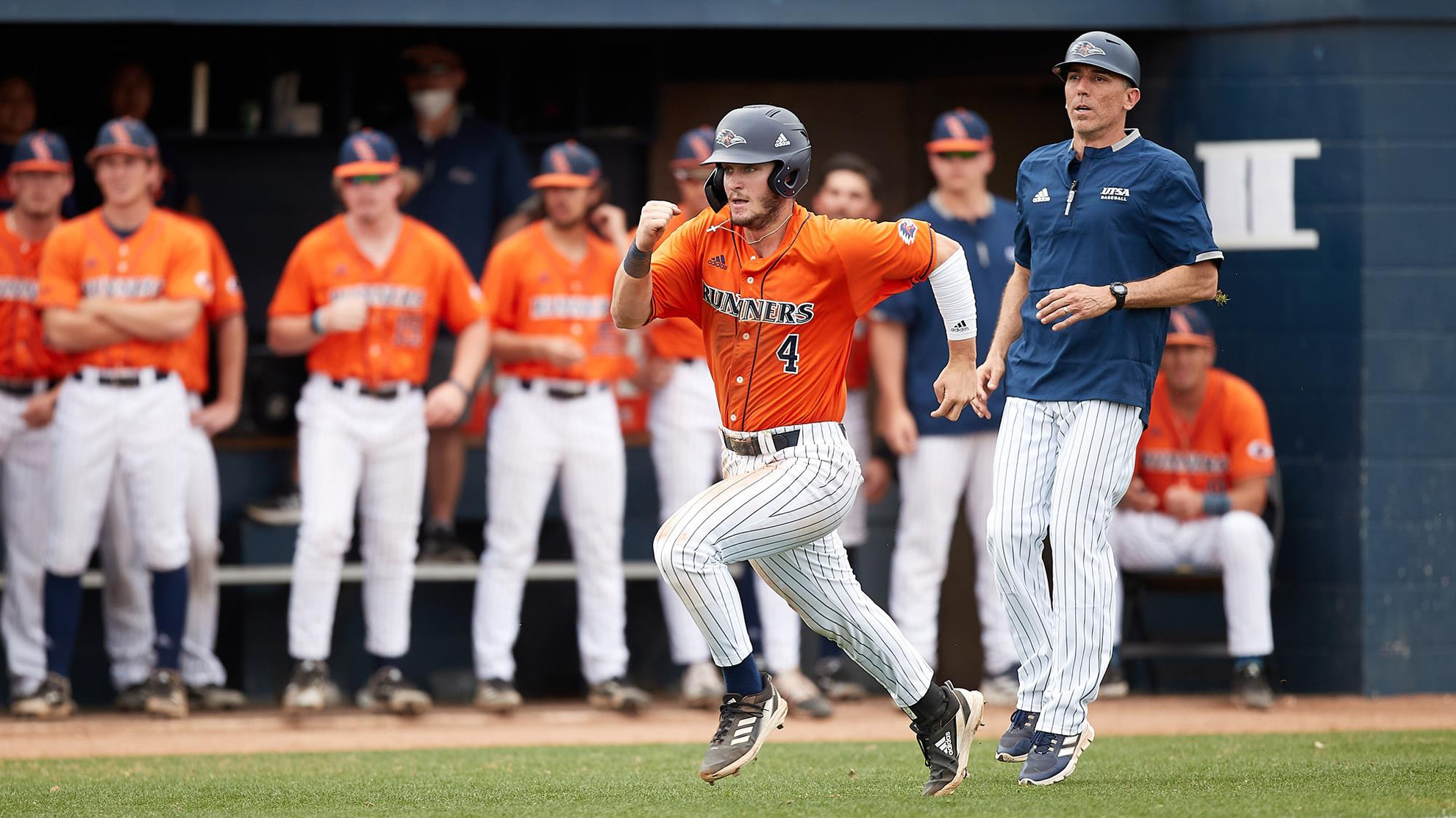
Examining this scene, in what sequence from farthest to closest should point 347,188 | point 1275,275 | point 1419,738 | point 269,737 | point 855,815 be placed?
point 1275,275 < point 347,188 < point 269,737 < point 1419,738 < point 855,815

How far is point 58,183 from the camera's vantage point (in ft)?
23.8

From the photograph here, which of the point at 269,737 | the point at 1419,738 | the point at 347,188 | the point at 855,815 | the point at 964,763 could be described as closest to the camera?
the point at 855,815

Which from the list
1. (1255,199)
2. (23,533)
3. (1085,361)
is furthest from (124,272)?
(1255,199)

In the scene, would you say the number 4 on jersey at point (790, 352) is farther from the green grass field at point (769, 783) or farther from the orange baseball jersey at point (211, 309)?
the orange baseball jersey at point (211, 309)

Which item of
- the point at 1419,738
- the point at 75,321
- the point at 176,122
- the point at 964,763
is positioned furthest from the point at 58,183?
the point at 1419,738

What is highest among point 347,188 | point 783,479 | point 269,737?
point 347,188

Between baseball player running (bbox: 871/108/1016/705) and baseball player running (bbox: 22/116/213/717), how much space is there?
2656mm

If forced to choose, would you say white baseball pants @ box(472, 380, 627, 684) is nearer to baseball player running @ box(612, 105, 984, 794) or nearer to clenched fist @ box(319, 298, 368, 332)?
clenched fist @ box(319, 298, 368, 332)

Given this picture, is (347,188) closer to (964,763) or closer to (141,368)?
(141,368)

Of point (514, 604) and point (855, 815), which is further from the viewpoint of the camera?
point (514, 604)

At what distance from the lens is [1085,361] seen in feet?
15.8

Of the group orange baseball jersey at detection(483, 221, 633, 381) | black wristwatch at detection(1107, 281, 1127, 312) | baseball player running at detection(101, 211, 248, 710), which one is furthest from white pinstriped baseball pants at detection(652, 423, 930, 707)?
baseball player running at detection(101, 211, 248, 710)

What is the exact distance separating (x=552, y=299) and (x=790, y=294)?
2820 mm

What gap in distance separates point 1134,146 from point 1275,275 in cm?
293
